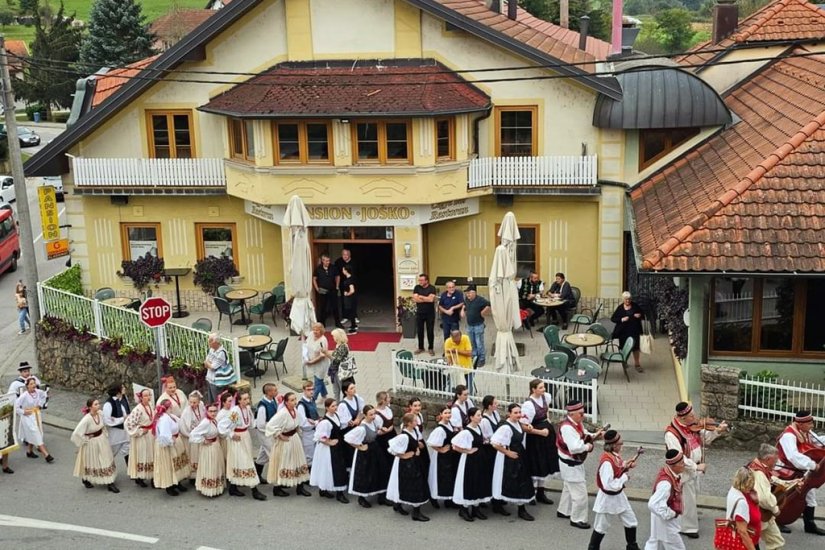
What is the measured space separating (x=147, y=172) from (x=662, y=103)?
11803 mm

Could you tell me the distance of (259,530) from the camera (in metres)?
14.3

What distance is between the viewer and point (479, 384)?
18.0 m

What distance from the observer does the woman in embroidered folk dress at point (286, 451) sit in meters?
15.1

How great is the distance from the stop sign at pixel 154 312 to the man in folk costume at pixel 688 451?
855cm

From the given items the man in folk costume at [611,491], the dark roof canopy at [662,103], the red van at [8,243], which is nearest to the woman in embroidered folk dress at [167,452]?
the man in folk costume at [611,491]

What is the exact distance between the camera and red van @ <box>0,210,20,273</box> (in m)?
32.4

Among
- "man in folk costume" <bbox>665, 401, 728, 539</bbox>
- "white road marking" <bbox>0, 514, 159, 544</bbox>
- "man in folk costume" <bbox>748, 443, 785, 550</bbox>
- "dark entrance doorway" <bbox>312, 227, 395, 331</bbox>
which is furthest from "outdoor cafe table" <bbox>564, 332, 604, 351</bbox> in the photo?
"white road marking" <bbox>0, 514, 159, 544</bbox>

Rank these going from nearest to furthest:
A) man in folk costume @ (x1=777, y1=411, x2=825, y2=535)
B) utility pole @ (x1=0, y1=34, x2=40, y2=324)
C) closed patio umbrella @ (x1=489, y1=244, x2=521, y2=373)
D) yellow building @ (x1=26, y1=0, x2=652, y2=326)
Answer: man in folk costume @ (x1=777, y1=411, x2=825, y2=535), closed patio umbrella @ (x1=489, y1=244, x2=521, y2=373), utility pole @ (x1=0, y1=34, x2=40, y2=324), yellow building @ (x1=26, y1=0, x2=652, y2=326)

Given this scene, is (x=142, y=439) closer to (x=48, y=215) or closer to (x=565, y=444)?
(x=565, y=444)

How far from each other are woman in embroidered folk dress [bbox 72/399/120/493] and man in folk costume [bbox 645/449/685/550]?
816 centimetres

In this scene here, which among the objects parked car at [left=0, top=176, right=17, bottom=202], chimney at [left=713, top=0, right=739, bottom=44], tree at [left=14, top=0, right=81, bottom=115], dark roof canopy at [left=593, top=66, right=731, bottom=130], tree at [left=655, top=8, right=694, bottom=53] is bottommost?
parked car at [left=0, top=176, right=17, bottom=202]

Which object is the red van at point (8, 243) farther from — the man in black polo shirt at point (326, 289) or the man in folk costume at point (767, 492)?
the man in folk costume at point (767, 492)

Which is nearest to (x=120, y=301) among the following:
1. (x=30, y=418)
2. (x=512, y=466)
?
(x=30, y=418)

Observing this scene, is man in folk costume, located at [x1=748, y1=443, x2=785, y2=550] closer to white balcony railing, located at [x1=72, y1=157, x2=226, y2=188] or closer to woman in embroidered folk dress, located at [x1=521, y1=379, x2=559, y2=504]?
woman in embroidered folk dress, located at [x1=521, y1=379, x2=559, y2=504]
